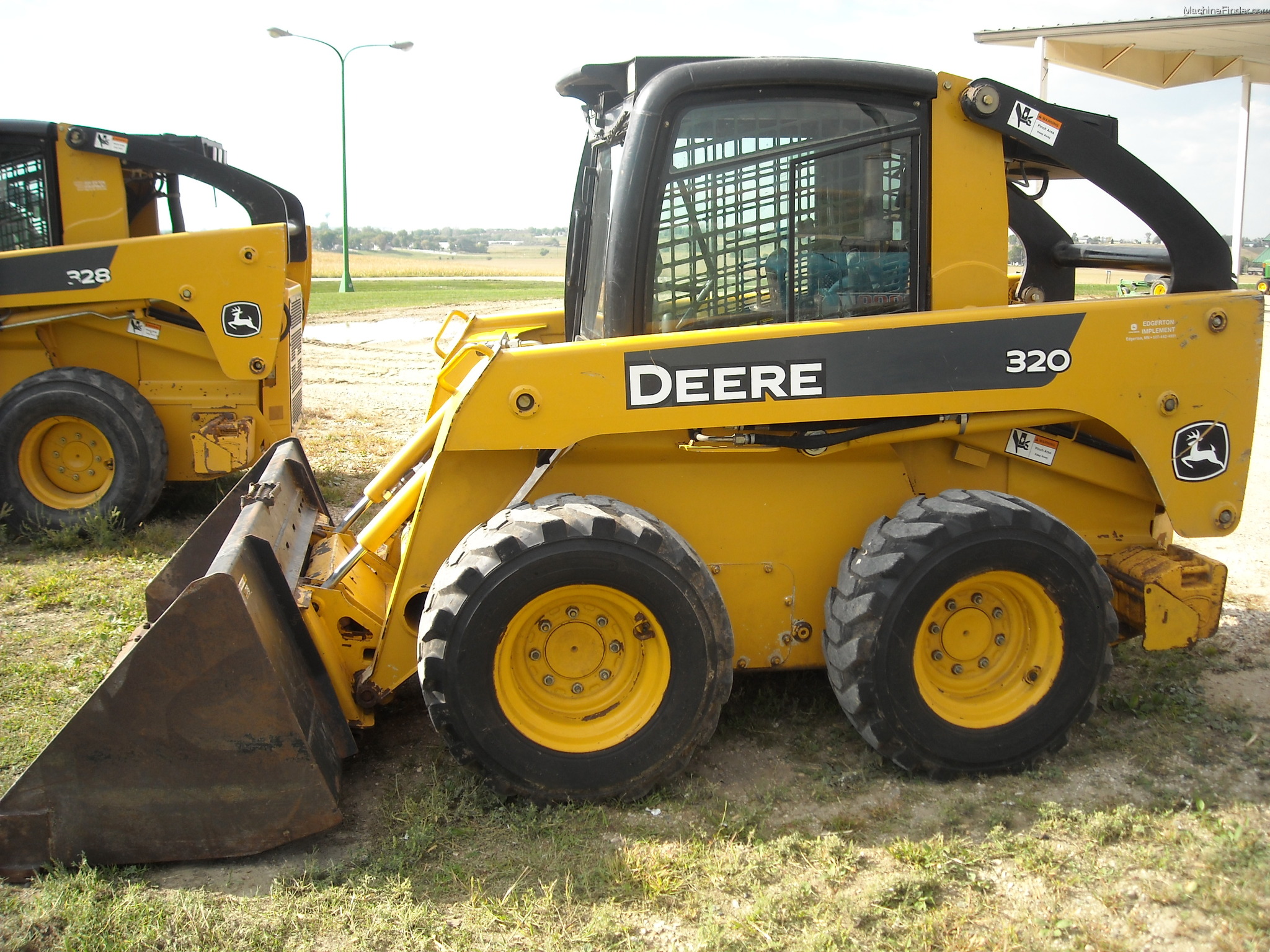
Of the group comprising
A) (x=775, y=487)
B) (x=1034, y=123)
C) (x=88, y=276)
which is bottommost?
(x=775, y=487)

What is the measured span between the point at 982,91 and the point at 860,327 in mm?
995

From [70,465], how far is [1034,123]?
6210mm

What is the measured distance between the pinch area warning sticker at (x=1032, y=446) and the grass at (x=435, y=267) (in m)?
16.4

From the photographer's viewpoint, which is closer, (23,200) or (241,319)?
(241,319)

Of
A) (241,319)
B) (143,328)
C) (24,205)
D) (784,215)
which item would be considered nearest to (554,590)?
(784,215)

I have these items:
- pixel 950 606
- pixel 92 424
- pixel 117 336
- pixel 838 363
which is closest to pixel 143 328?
pixel 117 336

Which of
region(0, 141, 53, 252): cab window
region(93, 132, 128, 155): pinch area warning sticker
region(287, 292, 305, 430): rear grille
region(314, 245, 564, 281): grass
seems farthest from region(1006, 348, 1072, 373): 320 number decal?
region(314, 245, 564, 281): grass

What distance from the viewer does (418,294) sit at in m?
31.0

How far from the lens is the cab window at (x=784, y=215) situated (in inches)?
140

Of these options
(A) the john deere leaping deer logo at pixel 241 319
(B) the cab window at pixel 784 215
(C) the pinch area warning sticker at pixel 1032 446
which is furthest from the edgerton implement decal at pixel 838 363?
(A) the john deere leaping deer logo at pixel 241 319

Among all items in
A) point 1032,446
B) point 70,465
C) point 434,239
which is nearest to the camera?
point 1032,446

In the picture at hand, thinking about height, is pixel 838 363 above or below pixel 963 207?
below

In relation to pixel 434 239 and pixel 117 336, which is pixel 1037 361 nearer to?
pixel 117 336

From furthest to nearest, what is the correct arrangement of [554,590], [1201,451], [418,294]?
[418,294] → [1201,451] → [554,590]
